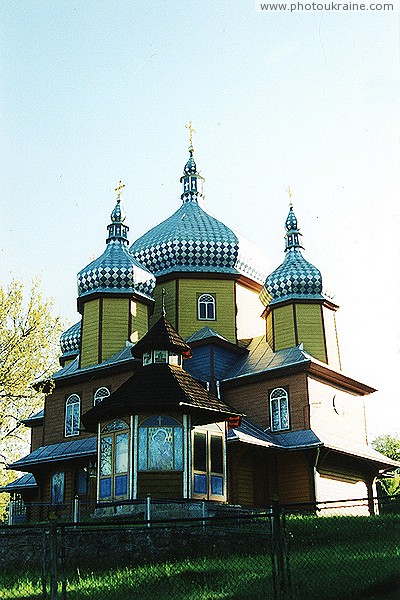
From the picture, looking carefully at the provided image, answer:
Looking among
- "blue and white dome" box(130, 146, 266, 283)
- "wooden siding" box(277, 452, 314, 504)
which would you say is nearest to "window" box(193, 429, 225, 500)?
"wooden siding" box(277, 452, 314, 504)

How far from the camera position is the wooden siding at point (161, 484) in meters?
15.7

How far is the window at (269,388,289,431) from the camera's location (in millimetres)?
21953

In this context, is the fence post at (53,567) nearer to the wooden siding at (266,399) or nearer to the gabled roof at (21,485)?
the wooden siding at (266,399)

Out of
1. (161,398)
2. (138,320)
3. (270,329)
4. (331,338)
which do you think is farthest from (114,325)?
(161,398)

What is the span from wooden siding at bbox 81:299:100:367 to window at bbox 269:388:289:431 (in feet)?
18.5

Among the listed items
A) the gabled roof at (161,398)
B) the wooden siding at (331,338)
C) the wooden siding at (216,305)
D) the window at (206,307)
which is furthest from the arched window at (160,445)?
the window at (206,307)

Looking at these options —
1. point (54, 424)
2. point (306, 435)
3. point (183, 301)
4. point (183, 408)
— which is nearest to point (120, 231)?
point (183, 301)

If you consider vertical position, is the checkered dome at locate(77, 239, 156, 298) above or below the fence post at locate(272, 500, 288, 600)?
above

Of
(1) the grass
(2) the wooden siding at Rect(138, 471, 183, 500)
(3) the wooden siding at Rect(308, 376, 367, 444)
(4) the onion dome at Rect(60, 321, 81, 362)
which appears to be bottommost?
(1) the grass

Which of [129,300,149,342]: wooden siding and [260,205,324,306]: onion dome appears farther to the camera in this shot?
[260,205,324,306]: onion dome

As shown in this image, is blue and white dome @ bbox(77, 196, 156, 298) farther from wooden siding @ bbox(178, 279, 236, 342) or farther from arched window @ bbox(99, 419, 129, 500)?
arched window @ bbox(99, 419, 129, 500)

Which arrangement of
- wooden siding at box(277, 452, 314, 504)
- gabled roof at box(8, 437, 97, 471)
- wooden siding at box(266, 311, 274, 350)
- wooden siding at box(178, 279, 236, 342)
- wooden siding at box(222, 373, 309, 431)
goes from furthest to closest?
wooden siding at box(178, 279, 236, 342) < wooden siding at box(266, 311, 274, 350) < gabled roof at box(8, 437, 97, 471) < wooden siding at box(222, 373, 309, 431) < wooden siding at box(277, 452, 314, 504)

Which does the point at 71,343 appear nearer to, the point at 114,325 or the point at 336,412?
the point at 114,325

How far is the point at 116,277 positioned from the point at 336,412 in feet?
26.4
